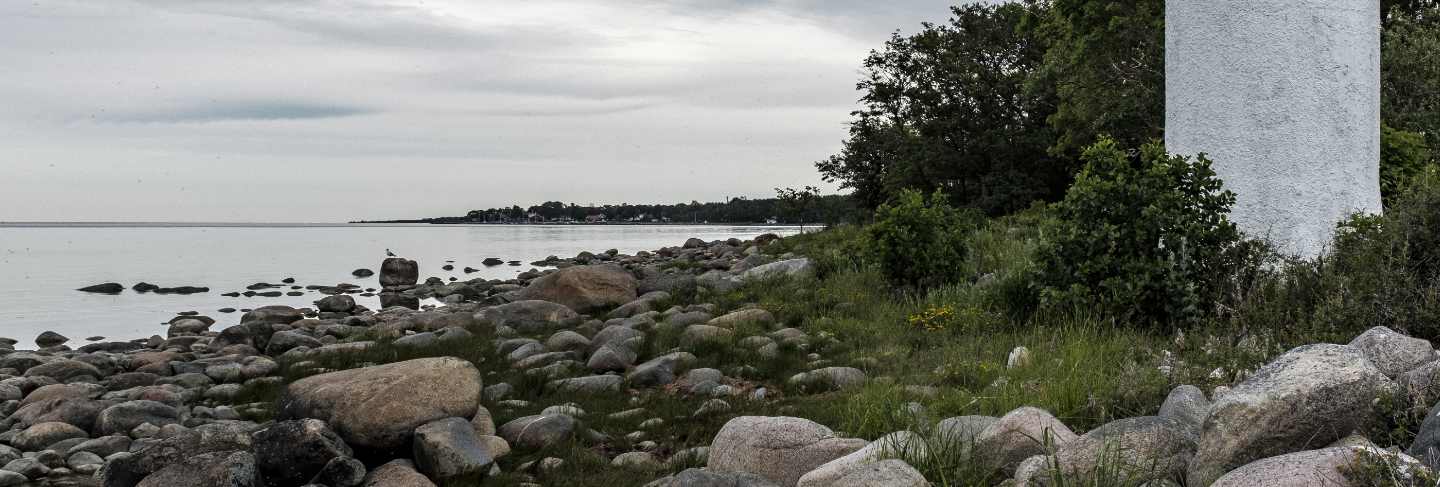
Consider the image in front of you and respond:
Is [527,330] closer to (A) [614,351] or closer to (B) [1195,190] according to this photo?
(A) [614,351]

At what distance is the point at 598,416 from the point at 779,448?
2268 mm

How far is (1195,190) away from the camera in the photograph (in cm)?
742

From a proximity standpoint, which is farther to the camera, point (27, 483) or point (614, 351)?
point (614, 351)

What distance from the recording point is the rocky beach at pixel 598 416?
380 cm

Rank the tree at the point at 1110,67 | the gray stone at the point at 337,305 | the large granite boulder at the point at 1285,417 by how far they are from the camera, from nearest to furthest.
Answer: the large granite boulder at the point at 1285,417, the gray stone at the point at 337,305, the tree at the point at 1110,67

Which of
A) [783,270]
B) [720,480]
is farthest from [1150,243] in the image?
[783,270]

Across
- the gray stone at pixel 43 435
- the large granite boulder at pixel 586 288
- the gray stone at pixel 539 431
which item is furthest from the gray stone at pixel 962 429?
the large granite boulder at pixel 586 288

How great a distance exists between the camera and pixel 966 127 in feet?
101

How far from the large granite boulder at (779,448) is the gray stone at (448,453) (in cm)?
143

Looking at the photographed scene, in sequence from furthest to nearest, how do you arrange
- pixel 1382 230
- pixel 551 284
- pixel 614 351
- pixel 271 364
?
1. pixel 551 284
2. pixel 271 364
3. pixel 614 351
4. pixel 1382 230

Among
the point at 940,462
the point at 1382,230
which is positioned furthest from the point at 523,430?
the point at 1382,230

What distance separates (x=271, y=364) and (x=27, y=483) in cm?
371

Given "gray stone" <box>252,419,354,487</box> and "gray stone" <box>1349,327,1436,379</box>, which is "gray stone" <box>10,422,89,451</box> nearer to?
"gray stone" <box>252,419,354,487</box>

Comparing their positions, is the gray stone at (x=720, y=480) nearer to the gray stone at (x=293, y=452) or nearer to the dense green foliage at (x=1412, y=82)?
the gray stone at (x=293, y=452)
